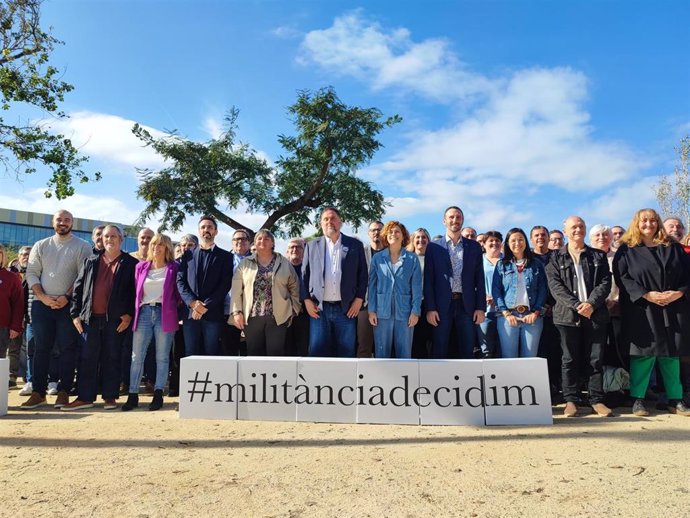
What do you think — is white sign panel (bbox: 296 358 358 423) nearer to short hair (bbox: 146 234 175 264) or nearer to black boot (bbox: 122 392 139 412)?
black boot (bbox: 122 392 139 412)

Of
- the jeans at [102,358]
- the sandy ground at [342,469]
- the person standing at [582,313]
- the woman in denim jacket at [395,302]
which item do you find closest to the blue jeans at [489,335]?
the person standing at [582,313]

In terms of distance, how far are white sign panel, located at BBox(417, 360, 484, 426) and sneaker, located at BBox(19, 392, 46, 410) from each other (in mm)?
4507

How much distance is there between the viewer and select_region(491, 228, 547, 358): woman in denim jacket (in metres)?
5.50

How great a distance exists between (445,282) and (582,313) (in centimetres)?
145

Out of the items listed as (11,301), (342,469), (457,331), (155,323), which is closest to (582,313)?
(457,331)

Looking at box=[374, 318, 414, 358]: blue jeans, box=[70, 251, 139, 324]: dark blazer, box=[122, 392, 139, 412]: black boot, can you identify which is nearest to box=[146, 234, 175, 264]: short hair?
box=[70, 251, 139, 324]: dark blazer

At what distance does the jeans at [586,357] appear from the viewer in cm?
531

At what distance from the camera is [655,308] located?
207 inches

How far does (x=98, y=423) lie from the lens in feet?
16.2

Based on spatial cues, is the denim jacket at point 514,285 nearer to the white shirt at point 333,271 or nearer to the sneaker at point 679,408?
the sneaker at point 679,408

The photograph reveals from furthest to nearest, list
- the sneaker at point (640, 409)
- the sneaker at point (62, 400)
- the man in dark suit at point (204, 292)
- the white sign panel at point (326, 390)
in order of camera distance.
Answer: the man in dark suit at point (204, 292), the sneaker at point (62, 400), the sneaker at point (640, 409), the white sign panel at point (326, 390)

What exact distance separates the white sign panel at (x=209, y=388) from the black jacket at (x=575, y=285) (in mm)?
3523

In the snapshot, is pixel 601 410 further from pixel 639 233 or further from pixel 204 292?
pixel 204 292

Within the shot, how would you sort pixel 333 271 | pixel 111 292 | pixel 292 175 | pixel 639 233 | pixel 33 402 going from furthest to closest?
1. pixel 292 175
2. pixel 33 402
3. pixel 111 292
4. pixel 333 271
5. pixel 639 233
